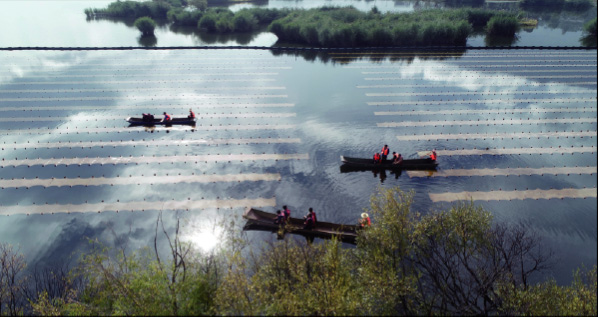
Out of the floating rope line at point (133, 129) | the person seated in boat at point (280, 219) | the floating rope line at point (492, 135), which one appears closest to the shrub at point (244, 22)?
the floating rope line at point (133, 129)

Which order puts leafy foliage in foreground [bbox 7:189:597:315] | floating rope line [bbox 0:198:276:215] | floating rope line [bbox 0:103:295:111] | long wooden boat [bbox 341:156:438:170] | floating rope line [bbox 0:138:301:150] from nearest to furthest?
1. leafy foliage in foreground [bbox 7:189:597:315]
2. floating rope line [bbox 0:198:276:215]
3. long wooden boat [bbox 341:156:438:170]
4. floating rope line [bbox 0:138:301:150]
5. floating rope line [bbox 0:103:295:111]

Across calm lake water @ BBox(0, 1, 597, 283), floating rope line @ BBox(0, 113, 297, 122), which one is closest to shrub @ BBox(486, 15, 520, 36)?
calm lake water @ BBox(0, 1, 597, 283)

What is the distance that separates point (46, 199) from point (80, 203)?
2.86m

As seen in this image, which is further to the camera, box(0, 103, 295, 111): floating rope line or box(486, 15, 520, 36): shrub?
box(486, 15, 520, 36): shrub

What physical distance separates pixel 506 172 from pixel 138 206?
2915 centimetres

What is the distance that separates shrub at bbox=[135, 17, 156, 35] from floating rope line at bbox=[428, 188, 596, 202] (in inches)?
2778

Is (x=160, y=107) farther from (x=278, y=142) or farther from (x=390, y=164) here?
(x=390, y=164)

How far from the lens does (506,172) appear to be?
30.5m

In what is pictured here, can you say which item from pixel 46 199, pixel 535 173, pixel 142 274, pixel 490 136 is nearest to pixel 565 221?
pixel 535 173

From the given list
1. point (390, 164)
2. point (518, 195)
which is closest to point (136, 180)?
point (390, 164)

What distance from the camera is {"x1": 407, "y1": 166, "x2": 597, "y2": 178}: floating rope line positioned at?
30.3 m

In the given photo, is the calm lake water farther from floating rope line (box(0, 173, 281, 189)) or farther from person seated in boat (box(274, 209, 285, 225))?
person seated in boat (box(274, 209, 285, 225))

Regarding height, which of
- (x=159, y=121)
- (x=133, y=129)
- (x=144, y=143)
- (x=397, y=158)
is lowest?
(x=144, y=143)

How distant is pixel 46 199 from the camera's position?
90.7 feet
